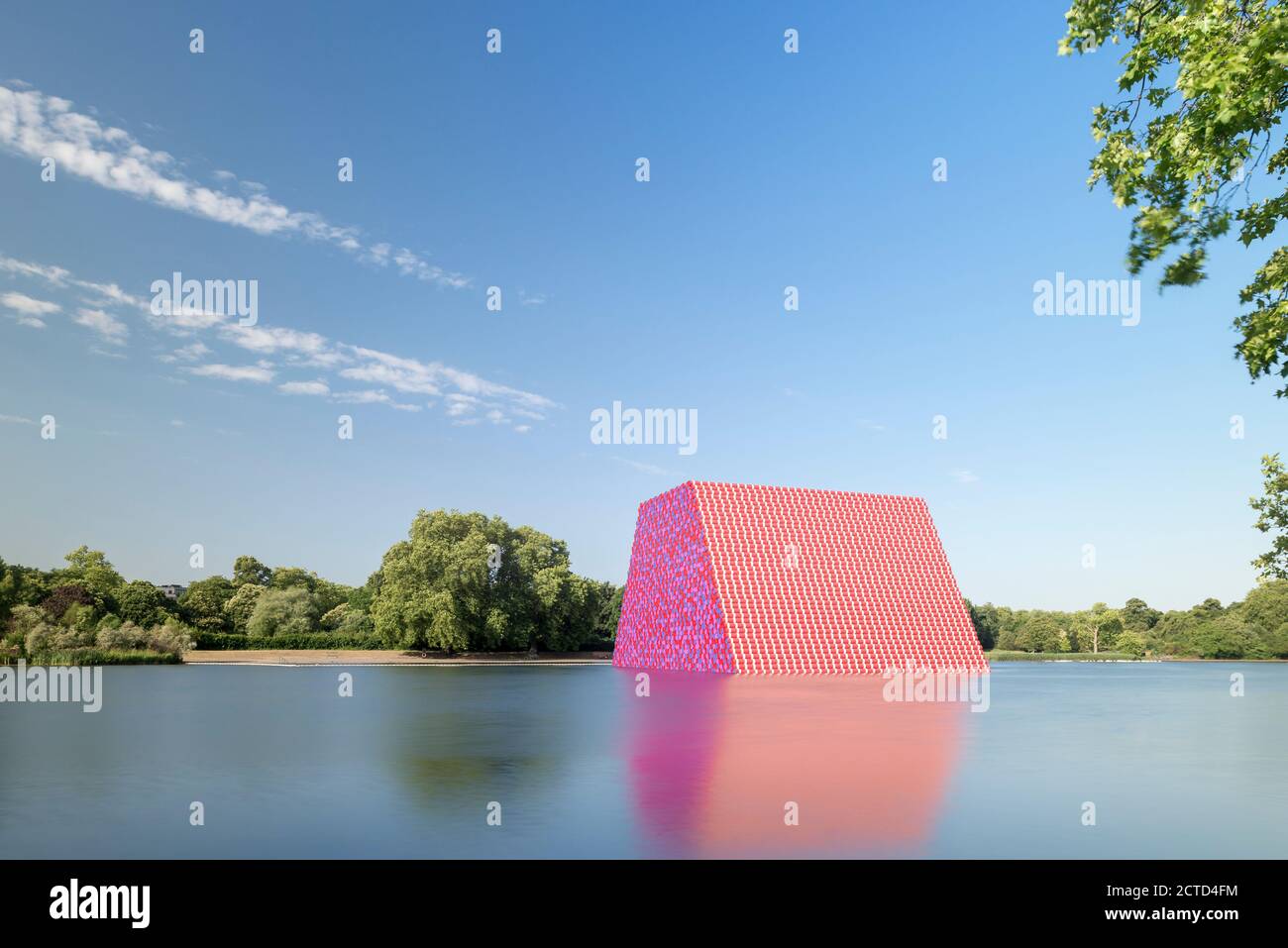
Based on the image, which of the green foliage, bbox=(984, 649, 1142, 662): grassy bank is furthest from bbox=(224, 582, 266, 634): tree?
bbox=(984, 649, 1142, 662): grassy bank

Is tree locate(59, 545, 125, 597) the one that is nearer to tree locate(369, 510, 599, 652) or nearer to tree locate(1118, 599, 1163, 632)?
tree locate(369, 510, 599, 652)

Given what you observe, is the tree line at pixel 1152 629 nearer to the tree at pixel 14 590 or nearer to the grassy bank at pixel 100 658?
the grassy bank at pixel 100 658

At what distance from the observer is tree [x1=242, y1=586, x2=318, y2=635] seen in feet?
276

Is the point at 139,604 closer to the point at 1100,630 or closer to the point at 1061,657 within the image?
the point at 1061,657

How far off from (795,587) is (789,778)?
44.0 metres

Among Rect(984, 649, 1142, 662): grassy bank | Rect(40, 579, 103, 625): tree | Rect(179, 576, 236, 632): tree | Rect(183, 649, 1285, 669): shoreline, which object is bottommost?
Rect(984, 649, 1142, 662): grassy bank

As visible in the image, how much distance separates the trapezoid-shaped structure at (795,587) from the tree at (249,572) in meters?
72.5

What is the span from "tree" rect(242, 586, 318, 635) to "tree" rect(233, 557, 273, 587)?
29.1m

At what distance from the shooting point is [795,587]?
5412cm

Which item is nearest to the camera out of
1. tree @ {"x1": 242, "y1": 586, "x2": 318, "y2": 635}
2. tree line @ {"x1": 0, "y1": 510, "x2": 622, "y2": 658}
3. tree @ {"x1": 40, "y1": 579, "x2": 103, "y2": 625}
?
tree line @ {"x1": 0, "y1": 510, "x2": 622, "y2": 658}
